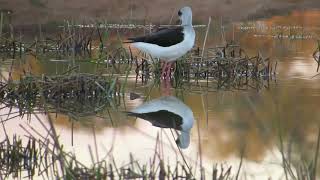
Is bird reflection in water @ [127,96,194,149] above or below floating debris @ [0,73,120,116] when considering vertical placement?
below

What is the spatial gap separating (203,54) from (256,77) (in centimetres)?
71

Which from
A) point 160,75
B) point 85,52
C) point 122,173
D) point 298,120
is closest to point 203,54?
point 160,75

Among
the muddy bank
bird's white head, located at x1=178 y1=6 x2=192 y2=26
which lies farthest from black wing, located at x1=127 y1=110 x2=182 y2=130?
the muddy bank

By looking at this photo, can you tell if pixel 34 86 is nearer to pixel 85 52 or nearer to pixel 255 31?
pixel 85 52

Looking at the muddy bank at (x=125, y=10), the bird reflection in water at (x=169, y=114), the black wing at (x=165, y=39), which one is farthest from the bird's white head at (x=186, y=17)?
the muddy bank at (x=125, y=10)

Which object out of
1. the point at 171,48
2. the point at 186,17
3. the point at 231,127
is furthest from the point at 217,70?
the point at 231,127

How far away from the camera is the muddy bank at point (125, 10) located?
701 inches

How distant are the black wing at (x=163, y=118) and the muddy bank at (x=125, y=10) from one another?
1090 cm

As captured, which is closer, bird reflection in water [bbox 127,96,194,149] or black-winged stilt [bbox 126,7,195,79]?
bird reflection in water [bbox 127,96,194,149]

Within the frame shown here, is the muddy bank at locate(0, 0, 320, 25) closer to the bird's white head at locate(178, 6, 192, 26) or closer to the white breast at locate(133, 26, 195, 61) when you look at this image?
the bird's white head at locate(178, 6, 192, 26)

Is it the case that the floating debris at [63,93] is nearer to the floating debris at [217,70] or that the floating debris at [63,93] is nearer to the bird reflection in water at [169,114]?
the bird reflection in water at [169,114]

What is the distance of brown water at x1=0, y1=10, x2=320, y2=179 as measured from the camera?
4.89m

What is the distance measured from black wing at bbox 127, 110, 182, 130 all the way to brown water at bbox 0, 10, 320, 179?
0.09 m

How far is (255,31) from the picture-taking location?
14875 mm
